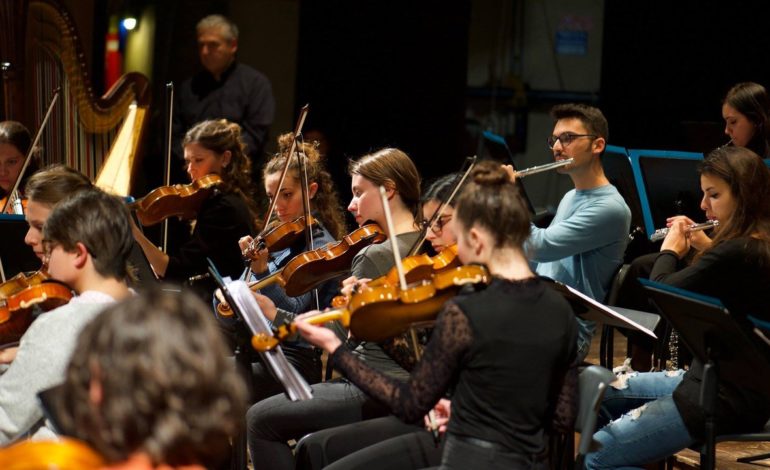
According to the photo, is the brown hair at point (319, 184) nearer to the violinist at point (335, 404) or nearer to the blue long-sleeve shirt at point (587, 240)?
the violinist at point (335, 404)

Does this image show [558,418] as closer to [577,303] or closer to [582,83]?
[577,303]

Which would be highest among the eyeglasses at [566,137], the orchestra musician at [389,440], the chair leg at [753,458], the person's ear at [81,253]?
the eyeglasses at [566,137]

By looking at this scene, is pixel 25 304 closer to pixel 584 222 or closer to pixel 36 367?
pixel 36 367

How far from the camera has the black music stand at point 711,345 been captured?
2.75 m

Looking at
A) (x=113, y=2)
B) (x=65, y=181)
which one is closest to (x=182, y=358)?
(x=65, y=181)

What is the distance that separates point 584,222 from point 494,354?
149 centimetres

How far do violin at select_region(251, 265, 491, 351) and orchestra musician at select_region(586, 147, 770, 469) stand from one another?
2.46 feet

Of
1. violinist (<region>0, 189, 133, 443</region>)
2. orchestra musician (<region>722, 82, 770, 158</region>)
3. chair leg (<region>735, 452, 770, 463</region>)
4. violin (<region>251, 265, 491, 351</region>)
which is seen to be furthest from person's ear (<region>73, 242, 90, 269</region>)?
orchestra musician (<region>722, 82, 770, 158</region>)

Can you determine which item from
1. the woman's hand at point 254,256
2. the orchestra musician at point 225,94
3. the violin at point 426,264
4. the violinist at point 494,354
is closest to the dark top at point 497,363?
the violinist at point 494,354

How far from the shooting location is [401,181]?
3.65 m

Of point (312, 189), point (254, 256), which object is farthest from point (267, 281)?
point (312, 189)

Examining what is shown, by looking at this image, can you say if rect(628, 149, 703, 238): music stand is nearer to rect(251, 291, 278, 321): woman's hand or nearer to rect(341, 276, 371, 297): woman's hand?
rect(341, 276, 371, 297): woman's hand

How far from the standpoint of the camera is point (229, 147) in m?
4.49

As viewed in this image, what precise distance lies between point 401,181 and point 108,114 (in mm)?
1824
